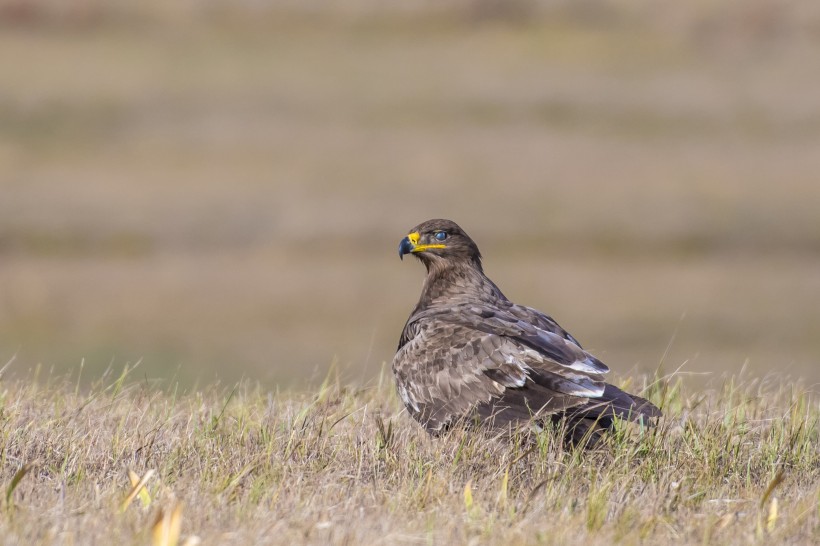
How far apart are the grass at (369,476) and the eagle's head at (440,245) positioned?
4.09 ft

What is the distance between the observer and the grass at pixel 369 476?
4879 mm

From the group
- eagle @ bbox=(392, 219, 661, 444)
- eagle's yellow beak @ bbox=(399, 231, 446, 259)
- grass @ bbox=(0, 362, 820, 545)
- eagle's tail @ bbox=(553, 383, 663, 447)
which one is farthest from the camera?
eagle's yellow beak @ bbox=(399, 231, 446, 259)

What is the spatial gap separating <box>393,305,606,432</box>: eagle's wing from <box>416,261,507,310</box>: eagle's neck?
67 cm

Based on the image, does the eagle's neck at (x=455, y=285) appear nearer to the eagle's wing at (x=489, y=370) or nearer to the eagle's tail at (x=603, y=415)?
the eagle's wing at (x=489, y=370)

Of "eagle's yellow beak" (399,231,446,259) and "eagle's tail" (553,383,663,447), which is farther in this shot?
"eagle's yellow beak" (399,231,446,259)

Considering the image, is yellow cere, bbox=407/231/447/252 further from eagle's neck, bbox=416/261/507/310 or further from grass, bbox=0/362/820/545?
grass, bbox=0/362/820/545

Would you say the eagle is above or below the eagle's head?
below

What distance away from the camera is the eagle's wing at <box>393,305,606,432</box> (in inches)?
253

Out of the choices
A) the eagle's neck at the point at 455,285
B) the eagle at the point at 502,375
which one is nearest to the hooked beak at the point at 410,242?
the eagle's neck at the point at 455,285

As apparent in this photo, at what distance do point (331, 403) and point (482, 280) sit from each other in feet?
4.71

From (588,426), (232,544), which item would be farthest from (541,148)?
(232,544)

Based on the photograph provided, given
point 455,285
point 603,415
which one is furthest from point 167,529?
point 455,285

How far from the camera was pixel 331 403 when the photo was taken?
7.16m

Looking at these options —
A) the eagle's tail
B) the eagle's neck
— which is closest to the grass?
the eagle's tail
